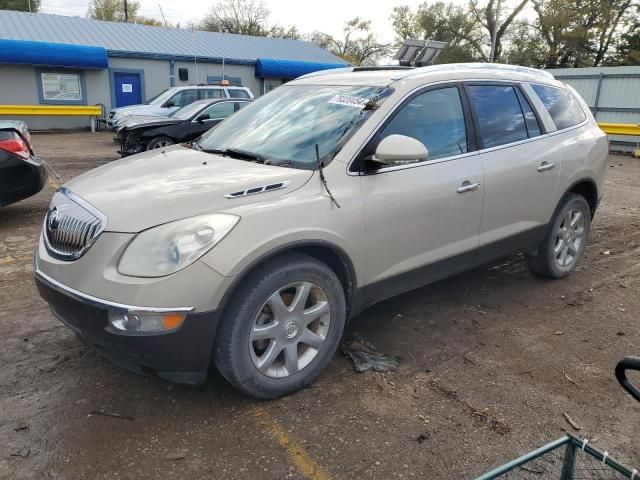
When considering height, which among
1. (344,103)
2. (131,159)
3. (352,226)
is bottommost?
(352,226)

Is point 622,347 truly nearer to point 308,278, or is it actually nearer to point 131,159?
point 308,278

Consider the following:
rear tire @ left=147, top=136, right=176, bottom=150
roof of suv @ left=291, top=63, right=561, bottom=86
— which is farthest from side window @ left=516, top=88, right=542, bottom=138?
rear tire @ left=147, top=136, right=176, bottom=150

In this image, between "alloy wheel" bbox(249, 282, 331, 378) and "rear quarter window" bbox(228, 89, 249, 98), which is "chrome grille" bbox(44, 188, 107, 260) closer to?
"alloy wheel" bbox(249, 282, 331, 378)

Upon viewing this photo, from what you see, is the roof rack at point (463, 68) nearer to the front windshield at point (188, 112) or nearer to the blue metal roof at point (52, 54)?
the front windshield at point (188, 112)

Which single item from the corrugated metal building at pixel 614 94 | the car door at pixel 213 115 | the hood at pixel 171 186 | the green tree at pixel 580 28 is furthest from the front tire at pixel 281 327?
the green tree at pixel 580 28

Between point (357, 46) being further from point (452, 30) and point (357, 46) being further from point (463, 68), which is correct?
point (463, 68)

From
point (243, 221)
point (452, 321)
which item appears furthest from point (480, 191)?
point (243, 221)

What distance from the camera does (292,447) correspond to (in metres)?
2.62

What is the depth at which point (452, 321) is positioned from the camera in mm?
4078

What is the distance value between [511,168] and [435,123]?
788mm

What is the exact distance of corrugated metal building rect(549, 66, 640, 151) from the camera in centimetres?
1630

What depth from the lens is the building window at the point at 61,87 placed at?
833 inches

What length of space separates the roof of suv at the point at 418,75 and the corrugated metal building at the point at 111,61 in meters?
19.6

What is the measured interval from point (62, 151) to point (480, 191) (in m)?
13.9
